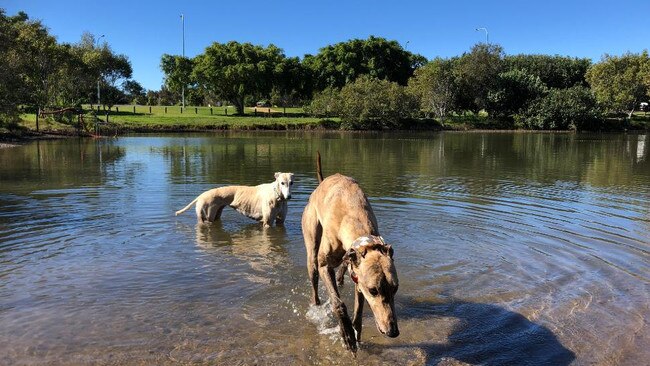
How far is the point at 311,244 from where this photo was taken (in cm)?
721

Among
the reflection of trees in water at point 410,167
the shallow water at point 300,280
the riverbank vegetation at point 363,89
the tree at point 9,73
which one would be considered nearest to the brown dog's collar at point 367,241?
the shallow water at point 300,280

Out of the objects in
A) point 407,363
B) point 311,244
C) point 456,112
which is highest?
point 456,112

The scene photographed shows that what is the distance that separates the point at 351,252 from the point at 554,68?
125 metres

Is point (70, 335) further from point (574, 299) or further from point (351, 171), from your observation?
point (351, 171)

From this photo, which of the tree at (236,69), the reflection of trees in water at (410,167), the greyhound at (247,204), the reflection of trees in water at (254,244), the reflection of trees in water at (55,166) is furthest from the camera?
the tree at (236,69)

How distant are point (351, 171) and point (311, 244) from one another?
65.4 feet

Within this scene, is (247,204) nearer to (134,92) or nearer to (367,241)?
(367,241)

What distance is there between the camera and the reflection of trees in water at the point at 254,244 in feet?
33.9

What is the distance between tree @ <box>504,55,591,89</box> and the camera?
113 m

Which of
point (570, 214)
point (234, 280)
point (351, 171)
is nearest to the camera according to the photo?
point (234, 280)

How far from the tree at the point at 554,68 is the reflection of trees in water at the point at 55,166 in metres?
98.9

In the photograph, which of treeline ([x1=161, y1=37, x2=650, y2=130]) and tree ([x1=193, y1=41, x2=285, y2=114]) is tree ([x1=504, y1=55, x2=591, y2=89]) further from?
tree ([x1=193, y1=41, x2=285, y2=114])

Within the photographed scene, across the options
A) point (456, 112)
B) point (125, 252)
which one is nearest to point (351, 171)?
point (125, 252)

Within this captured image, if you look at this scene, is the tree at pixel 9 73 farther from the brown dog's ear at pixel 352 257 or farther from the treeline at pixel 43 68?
the brown dog's ear at pixel 352 257
